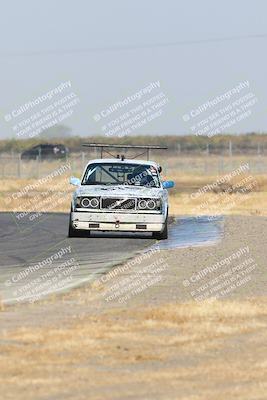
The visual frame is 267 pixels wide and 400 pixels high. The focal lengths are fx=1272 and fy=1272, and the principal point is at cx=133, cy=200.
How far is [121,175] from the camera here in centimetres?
2780

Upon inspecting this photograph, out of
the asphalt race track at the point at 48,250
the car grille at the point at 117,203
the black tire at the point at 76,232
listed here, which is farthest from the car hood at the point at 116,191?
the asphalt race track at the point at 48,250

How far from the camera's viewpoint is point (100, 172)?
27797 millimetres

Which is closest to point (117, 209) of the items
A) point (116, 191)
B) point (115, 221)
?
point (115, 221)

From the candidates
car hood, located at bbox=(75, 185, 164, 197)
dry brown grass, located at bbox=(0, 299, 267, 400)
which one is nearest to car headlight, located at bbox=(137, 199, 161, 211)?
car hood, located at bbox=(75, 185, 164, 197)

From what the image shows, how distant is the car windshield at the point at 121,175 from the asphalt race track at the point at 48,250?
1282 millimetres

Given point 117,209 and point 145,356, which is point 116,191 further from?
point 145,356

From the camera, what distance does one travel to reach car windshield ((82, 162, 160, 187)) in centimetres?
2759

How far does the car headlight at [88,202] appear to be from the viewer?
26.2 meters

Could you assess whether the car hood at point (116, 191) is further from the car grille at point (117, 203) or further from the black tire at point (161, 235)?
the black tire at point (161, 235)

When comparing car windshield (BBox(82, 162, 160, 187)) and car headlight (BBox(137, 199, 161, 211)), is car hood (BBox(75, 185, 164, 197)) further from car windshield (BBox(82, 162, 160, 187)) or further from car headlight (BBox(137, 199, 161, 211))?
car windshield (BBox(82, 162, 160, 187))

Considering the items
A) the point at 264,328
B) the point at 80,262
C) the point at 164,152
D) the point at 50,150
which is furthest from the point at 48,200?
the point at 164,152

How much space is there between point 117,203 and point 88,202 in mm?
601

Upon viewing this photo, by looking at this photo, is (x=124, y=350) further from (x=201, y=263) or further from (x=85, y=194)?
(x=85, y=194)

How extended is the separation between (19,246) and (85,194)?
177 cm
